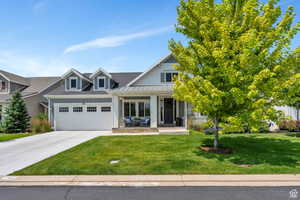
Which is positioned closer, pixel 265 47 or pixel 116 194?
pixel 116 194

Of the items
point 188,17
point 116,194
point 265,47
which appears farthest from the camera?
point 188,17

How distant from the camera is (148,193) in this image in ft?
13.6

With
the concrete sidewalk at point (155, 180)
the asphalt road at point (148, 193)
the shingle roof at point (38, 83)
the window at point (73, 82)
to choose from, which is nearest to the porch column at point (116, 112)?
the window at point (73, 82)

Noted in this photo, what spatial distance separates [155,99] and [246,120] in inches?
332

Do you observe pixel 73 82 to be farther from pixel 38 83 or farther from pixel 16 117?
pixel 38 83

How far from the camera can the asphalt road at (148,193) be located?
12.9ft

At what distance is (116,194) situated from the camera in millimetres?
4105

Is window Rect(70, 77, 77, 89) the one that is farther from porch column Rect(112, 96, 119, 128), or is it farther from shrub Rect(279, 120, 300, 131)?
shrub Rect(279, 120, 300, 131)

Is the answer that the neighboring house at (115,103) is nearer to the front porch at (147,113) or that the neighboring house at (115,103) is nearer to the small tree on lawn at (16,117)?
the front porch at (147,113)

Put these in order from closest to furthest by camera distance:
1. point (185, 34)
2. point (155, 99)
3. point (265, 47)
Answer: point (265, 47), point (185, 34), point (155, 99)

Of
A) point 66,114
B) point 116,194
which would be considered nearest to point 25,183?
point 116,194

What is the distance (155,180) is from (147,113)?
11.5 meters

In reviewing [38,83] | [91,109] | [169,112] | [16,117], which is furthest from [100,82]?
[38,83]

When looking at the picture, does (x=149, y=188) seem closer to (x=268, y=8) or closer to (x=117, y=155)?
(x=117, y=155)
